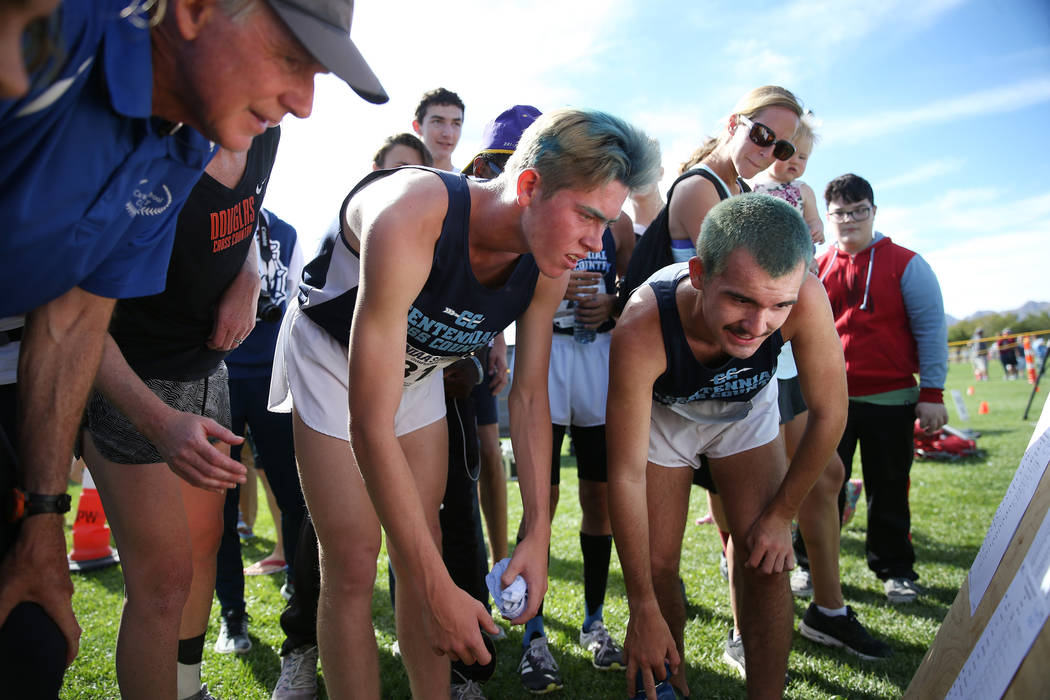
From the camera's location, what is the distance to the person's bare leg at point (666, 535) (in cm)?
279

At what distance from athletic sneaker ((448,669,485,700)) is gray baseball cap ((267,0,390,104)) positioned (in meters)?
2.31

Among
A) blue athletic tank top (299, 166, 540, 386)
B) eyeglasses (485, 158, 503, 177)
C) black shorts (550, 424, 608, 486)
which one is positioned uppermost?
eyeglasses (485, 158, 503, 177)

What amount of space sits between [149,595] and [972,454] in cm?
1044

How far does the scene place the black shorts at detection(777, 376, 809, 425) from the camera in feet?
11.4

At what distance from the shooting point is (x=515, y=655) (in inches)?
134

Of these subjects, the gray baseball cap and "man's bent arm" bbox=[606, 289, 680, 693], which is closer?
the gray baseball cap

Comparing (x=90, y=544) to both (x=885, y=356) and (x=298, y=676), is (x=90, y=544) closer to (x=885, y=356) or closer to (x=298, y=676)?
(x=298, y=676)

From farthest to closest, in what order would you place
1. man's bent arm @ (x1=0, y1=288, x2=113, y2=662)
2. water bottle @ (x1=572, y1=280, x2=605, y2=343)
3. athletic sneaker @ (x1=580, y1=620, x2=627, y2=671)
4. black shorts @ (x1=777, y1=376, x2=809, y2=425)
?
water bottle @ (x1=572, y1=280, x2=605, y2=343) < black shorts @ (x1=777, y1=376, x2=809, y2=425) < athletic sneaker @ (x1=580, y1=620, x2=627, y2=671) < man's bent arm @ (x1=0, y1=288, x2=113, y2=662)

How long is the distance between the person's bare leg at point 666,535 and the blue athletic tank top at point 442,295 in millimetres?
951

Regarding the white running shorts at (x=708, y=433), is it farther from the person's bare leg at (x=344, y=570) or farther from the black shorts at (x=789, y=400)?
the person's bare leg at (x=344, y=570)

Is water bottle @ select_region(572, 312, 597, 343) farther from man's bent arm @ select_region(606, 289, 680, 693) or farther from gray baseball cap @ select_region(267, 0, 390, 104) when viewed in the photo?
gray baseball cap @ select_region(267, 0, 390, 104)

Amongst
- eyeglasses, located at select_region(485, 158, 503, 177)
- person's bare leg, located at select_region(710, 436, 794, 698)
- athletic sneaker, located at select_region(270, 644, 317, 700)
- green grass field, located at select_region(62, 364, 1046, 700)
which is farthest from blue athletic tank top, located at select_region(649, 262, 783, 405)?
athletic sneaker, located at select_region(270, 644, 317, 700)

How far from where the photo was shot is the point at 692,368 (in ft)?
8.32

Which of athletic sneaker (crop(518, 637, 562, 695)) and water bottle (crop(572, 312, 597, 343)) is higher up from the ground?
water bottle (crop(572, 312, 597, 343))
